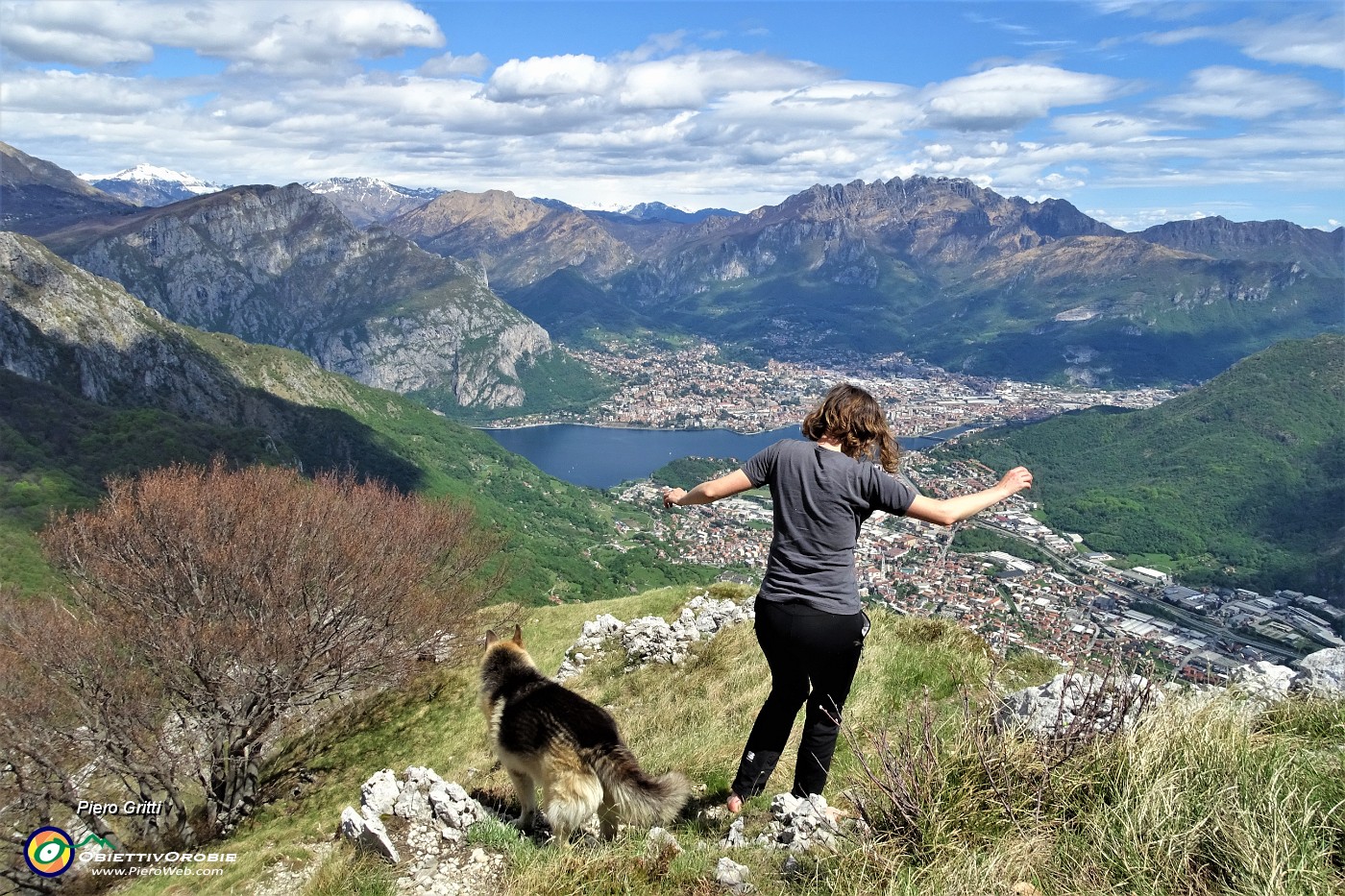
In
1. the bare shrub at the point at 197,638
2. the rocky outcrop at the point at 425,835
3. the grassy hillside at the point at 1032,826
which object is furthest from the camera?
the bare shrub at the point at 197,638

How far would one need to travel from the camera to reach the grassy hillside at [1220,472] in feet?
355

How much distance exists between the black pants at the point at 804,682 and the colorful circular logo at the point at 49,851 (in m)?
9.84

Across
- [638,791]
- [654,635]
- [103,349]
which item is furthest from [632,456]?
[638,791]

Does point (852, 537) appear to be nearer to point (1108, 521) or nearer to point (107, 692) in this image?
point (107, 692)

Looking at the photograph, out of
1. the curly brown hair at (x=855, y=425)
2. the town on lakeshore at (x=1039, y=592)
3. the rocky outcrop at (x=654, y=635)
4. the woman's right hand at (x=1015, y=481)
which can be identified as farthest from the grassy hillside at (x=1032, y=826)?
the town on lakeshore at (x=1039, y=592)

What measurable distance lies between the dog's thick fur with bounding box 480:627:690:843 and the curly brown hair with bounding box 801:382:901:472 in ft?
8.82

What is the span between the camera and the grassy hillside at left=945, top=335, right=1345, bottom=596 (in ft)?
355

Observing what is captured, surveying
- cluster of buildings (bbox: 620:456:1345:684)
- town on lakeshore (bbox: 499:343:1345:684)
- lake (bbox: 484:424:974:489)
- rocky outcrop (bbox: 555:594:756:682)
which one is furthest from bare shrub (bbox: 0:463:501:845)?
lake (bbox: 484:424:974:489)

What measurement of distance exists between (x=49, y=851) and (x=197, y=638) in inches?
186

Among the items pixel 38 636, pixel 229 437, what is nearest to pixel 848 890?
pixel 38 636

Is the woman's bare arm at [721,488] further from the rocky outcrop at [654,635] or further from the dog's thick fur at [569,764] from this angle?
the rocky outcrop at [654,635]

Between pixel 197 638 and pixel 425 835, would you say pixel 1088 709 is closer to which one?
pixel 425 835

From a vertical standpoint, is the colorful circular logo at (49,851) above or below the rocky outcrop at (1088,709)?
below

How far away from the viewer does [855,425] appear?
4.63m
